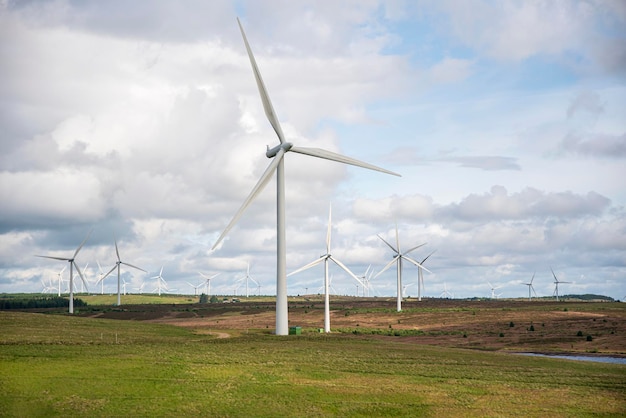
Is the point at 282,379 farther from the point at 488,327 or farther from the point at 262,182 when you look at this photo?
the point at 488,327

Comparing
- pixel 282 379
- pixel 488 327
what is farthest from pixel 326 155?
pixel 488 327

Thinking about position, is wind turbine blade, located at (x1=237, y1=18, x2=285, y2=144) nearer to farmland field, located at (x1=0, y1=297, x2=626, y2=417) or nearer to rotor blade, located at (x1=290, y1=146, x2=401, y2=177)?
rotor blade, located at (x1=290, y1=146, x2=401, y2=177)

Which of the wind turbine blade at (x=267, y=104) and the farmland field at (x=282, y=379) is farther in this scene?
the wind turbine blade at (x=267, y=104)

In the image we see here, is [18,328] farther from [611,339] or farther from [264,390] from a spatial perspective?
[611,339]

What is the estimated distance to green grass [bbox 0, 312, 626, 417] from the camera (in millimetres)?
44188

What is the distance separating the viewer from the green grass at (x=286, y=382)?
1740 inches

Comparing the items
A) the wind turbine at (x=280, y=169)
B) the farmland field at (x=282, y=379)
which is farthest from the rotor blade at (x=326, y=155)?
the farmland field at (x=282, y=379)

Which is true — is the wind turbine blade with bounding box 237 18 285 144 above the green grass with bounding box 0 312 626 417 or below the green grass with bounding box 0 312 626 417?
above

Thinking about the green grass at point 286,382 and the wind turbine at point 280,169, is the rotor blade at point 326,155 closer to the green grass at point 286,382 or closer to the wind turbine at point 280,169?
the wind turbine at point 280,169

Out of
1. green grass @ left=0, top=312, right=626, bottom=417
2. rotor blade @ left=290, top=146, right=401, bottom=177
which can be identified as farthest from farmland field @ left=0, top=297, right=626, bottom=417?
rotor blade @ left=290, top=146, right=401, bottom=177

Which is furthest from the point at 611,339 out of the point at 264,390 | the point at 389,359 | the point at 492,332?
the point at 264,390

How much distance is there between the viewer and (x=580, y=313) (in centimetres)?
13588

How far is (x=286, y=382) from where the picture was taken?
168ft

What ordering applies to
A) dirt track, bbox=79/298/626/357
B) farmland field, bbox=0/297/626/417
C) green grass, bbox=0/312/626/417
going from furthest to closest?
dirt track, bbox=79/298/626/357
farmland field, bbox=0/297/626/417
green grass, bbox=0/312/626/417
